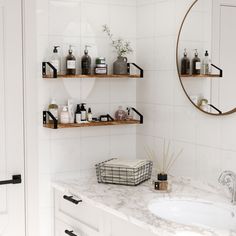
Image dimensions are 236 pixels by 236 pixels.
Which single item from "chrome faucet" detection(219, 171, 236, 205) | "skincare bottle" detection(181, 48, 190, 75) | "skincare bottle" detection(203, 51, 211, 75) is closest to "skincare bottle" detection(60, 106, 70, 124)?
"skincare bottle" detection(181, 48, 190, 75)

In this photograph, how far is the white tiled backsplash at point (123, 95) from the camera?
300 centimetres

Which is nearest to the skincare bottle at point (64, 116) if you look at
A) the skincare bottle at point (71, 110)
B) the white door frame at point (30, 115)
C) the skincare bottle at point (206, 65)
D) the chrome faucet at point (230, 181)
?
the skincare bottle at point (71, 110)

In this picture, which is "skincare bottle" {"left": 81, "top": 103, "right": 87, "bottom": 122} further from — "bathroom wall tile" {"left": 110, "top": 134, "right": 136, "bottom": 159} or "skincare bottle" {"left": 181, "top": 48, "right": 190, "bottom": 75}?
"skincare bottle" {"left": 181, "top": 48, "right": 190, "bottom": 75}

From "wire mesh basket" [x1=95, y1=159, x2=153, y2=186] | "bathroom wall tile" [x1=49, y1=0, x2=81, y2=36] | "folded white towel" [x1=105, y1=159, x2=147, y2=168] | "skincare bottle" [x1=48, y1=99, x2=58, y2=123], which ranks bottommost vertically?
"wire mesh basket" [x1=95, y1=159, x2=153, y2=186]

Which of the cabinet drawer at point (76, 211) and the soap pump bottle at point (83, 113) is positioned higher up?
the soap pump bottle at point (83, 113)

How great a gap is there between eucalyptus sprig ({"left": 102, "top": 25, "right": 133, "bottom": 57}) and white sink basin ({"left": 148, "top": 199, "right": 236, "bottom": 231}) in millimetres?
1088

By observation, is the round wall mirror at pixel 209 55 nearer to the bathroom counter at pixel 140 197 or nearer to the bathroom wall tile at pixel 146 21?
the bathroom wall tile at pixel 146 21

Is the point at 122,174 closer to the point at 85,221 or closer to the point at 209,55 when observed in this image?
the point at 85,221

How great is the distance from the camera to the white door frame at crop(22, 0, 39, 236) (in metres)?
2.98

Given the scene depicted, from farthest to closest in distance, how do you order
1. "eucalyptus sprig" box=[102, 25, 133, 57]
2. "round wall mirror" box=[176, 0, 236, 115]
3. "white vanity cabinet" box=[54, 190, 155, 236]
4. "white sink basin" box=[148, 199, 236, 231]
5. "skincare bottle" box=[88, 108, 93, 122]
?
"eucalyptus sprig" box=[102, 25, 133, 57]
"skincare bottle" box=[88, 108, 93, 122]
"round wall mirror" box=[176, 0, 236, 115]
"white sink basin" box=[148, 199, 236, 231]
"white vanity cabinet" box=[54, 190, 155, 236]

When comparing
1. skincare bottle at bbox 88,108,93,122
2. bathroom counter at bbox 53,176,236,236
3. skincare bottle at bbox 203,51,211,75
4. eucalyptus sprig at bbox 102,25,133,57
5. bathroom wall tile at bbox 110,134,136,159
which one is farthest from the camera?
bathroom wall tile at bbox 110,134,136,159

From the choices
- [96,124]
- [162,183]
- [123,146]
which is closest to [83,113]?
[96,124]

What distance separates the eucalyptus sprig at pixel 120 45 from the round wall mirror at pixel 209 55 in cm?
42

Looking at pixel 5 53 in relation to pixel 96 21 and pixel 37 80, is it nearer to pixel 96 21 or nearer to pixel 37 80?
pixel 37 80
